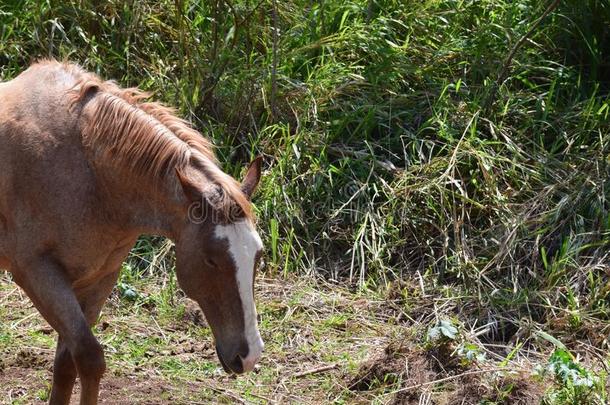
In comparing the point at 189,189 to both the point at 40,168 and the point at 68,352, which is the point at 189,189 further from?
the point at 68,352

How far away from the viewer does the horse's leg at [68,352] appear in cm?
480

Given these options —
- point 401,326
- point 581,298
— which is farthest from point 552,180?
point 401,326

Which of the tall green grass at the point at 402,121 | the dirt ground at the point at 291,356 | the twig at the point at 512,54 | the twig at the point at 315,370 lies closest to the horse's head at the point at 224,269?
the dirt ground at the point at 291,356

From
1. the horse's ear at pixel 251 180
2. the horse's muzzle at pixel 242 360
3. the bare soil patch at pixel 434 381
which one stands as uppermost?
the horse's ear at pixel 251 180

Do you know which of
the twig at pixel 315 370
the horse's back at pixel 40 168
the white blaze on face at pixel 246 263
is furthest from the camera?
the twig at pixel 315 370

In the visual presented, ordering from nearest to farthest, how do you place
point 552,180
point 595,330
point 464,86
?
1. point 595,330
2. point 552,180
3. point 464,86

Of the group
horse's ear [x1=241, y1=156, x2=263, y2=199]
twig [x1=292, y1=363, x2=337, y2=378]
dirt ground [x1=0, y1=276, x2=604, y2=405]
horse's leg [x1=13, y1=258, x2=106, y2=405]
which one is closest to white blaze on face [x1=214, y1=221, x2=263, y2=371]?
horse's ear [x1=241, y1=156, x2=263, y2=199]

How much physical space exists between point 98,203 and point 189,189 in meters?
0.53

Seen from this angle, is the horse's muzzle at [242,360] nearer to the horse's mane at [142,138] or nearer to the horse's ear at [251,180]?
the horse's mane at [142,138]

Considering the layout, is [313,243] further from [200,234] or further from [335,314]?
[200,234]

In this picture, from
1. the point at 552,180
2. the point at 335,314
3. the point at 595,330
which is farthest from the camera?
the point at 552,180

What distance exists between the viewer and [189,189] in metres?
4.23

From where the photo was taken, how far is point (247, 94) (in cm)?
737

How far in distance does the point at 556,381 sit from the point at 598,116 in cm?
253
